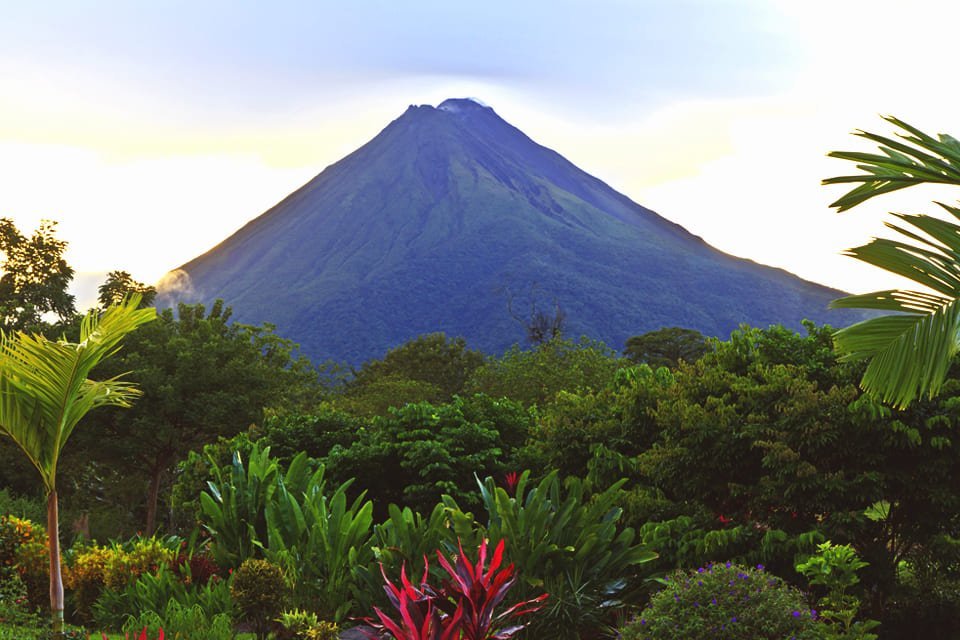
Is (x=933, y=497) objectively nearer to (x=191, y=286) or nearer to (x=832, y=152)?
(x=832, y=152)

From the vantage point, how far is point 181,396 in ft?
101

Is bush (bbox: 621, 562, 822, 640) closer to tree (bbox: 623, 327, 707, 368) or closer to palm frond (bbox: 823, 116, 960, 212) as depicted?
palm frond (bbox: 823, 116, 960, 212)

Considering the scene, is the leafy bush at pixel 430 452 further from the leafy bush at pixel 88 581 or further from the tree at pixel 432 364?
the tree at pixel 432 364

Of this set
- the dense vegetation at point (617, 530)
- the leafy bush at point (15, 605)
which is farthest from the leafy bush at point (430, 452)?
the leafy bush at point (15, 605)

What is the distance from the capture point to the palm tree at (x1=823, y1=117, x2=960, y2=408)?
644 centimetres

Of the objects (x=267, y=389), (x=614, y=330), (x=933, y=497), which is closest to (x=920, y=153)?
(x=933, y=497)

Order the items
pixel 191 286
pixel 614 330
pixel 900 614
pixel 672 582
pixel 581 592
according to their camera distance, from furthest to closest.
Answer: pixel 191 286
pixel 614 330
pixel 900 614
pixel 581 592
pixel 672 582

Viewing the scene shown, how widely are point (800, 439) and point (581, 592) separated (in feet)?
8.97

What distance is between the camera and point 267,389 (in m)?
32.4

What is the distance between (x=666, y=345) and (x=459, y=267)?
86947 millimetres

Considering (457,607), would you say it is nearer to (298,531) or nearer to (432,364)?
(298,531)

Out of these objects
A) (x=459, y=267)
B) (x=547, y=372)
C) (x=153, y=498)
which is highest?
(x=459, y=267)

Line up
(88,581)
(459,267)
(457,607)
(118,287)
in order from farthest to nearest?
1. (459,267)
2. (118,287)
3. (88,581)
4. (457,607)

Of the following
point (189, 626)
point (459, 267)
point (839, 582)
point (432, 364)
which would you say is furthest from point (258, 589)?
point (459, 267)
